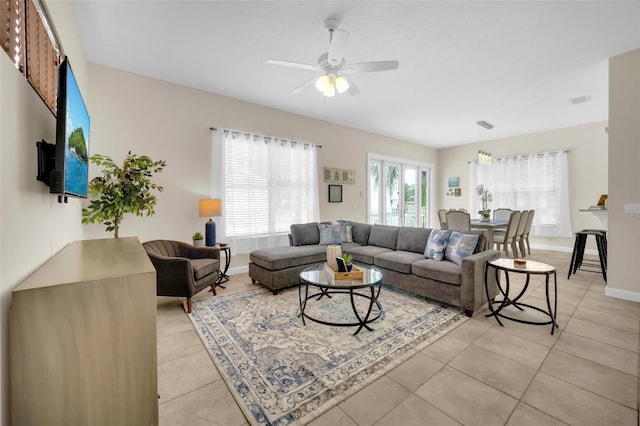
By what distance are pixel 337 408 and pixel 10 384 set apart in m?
1.44

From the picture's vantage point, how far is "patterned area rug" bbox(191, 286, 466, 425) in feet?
5.49

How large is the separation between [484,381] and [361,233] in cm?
310

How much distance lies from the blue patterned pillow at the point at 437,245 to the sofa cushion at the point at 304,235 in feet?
5.73

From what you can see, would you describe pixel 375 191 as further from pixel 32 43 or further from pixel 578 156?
pixel 32 43

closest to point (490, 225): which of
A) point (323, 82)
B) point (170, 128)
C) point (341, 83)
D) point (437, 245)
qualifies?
point (437, 245)

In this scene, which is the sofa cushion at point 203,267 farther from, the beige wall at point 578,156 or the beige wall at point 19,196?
the beige wall at point 578,156

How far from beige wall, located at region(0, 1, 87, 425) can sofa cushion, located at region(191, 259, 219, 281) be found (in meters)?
1.45

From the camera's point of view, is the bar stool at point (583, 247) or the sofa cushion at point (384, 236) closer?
the bar stool at point (583, 247)

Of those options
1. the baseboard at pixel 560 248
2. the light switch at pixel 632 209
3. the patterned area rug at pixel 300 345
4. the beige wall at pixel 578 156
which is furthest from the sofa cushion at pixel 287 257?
the beige wall at pixel 578 156

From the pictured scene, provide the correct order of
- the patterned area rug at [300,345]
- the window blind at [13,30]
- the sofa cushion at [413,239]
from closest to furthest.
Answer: the window blind at [13,30] → the patterned area rug at [300,345] → the sofa cushion at [413,239]

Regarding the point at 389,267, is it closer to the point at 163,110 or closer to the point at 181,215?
the point at 181,215

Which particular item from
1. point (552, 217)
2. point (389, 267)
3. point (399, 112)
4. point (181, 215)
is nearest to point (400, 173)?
point (399, 112)

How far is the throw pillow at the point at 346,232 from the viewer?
4.74 meters

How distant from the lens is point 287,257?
3604 millimetres
